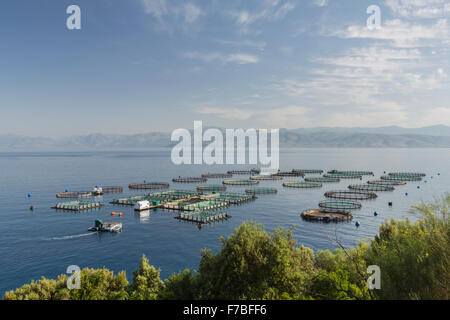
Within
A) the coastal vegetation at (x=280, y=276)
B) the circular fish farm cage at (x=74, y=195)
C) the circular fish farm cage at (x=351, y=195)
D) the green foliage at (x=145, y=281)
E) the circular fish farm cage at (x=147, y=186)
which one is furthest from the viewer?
the circular fish farm cage at (x=147, y=186)

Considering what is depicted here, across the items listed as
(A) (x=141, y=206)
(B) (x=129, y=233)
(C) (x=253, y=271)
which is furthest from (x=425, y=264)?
(A) (x=141, y=206)

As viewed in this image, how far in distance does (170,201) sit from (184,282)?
326 feet

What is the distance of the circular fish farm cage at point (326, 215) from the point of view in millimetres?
101375

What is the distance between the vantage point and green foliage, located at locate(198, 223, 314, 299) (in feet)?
95.1

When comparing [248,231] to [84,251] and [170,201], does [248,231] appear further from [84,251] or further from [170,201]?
[170,201]

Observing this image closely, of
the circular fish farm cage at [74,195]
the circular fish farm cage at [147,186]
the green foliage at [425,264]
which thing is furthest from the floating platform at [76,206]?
the green foliage at [425,264]

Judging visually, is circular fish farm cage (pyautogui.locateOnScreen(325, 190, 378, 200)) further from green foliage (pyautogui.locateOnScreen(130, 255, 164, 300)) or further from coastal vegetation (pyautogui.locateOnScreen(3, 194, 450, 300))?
green foliage (pyautogui.locateOnScreen(130, 255, 164, 300))

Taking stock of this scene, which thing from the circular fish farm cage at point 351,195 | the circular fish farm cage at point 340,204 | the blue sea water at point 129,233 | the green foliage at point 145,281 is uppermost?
the green foliage at point 145,281

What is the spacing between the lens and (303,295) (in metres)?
29.4

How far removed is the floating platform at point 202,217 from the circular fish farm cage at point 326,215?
3068 cm

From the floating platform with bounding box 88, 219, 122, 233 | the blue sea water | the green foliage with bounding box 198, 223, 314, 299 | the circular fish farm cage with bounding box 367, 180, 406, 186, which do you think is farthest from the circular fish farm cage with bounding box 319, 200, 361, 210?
the green foliage with bounding box 198, 223, 314, 299

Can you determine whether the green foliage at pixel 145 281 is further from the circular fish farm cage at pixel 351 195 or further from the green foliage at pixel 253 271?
the circular fish farm cage at pixel 351 195
